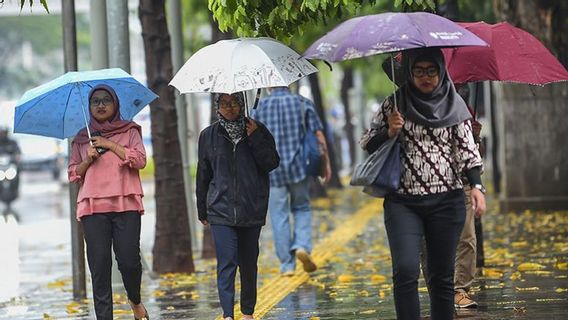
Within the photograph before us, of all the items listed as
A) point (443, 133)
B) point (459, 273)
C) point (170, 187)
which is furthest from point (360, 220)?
point (443, 133)

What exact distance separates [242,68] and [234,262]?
135cm

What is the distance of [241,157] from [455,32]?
229 cm

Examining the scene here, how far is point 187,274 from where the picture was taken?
48.0 feet

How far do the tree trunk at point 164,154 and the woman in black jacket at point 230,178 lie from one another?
5.09m

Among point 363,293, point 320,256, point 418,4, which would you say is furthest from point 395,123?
point 320,256

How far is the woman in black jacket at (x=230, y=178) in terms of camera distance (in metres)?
9.55

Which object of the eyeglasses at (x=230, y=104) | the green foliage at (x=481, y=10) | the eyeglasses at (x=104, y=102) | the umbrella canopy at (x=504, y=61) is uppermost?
the green foliage at (x=481, y=10)

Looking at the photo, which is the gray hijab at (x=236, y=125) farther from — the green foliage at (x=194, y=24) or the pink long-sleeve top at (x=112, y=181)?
the green foliage at (x=194, y=24)

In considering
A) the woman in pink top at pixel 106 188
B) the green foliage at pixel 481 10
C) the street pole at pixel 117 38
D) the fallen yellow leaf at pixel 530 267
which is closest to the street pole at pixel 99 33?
the street pole at pixel 117 38

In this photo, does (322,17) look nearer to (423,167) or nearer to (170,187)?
(423,167)

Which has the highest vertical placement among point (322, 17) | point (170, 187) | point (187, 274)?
point (322, 17)

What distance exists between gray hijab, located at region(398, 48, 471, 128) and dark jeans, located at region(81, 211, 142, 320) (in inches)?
93.7

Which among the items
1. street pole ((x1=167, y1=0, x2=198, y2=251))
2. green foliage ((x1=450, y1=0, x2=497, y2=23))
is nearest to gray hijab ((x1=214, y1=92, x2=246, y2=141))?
street pole ((x1=167, y1=0, x2=198, y2=251))

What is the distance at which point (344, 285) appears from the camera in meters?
12.5
